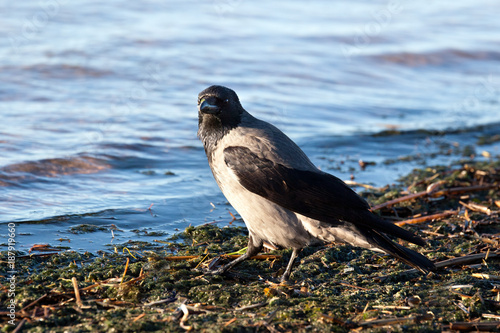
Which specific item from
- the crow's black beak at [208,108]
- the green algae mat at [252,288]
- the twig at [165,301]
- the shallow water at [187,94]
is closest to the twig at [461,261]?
the green algae mat at [252,288]

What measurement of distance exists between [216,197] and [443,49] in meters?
11.1

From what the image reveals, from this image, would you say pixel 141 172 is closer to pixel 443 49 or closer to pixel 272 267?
pixel 272 267

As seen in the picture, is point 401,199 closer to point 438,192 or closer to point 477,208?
point 438,192

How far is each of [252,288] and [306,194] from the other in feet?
2.72

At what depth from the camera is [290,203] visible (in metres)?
4.55

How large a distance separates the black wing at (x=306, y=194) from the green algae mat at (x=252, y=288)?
0.46 m

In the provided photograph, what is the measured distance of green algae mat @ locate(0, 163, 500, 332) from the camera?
11.9ft

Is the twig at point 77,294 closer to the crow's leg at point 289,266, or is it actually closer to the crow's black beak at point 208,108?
the crow's leg at point 289,266

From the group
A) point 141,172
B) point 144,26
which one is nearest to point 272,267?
point 141,172

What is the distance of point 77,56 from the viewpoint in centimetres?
→ 1244

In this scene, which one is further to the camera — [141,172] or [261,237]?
[141,172]

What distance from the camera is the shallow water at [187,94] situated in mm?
6727

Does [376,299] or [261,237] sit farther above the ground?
[261,237]

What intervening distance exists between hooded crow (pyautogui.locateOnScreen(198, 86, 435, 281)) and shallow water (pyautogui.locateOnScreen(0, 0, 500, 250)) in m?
1.37
